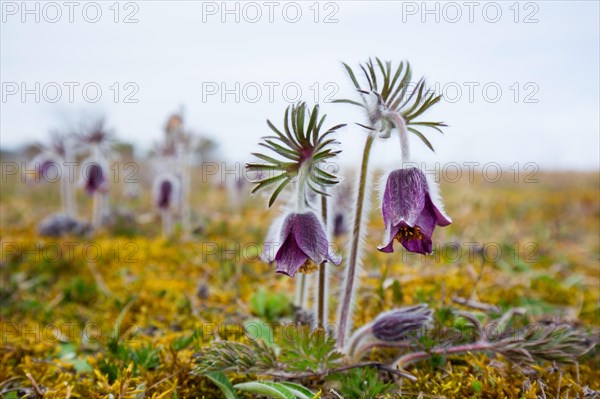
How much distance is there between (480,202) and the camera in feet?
23.3

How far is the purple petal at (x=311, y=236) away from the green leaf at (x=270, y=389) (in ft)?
1.44

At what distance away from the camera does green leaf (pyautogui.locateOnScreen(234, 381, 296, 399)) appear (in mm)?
1634

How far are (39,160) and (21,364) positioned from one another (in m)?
3.68

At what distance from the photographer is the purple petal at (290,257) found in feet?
5.52

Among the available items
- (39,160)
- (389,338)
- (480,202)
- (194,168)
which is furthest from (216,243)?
(194,168)

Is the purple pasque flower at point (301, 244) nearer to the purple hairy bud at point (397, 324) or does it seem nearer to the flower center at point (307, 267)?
the flower center at point (307, 267)

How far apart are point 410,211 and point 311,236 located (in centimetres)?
34

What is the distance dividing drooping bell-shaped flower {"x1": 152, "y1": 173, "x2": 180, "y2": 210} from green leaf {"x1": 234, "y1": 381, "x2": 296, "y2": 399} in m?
3.47

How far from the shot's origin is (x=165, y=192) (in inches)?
196

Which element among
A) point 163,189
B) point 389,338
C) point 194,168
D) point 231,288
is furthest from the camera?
point 194,168

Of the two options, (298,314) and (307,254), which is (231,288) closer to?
(298,314)

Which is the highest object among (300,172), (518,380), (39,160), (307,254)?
(39,160)

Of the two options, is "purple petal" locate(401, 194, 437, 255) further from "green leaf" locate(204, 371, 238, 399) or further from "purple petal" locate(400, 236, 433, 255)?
"green leaf" locate(204, 371, 238, 399)

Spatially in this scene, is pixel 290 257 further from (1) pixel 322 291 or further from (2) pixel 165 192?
(2) pixel 165 192
